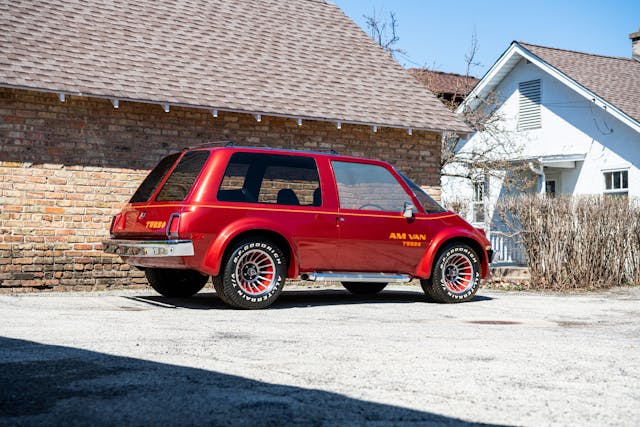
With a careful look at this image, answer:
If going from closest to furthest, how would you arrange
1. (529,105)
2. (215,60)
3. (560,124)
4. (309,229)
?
→ (309,229) → (215,60) → (560,124) → (529,105)

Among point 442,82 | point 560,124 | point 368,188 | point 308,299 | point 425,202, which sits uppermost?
point 442,82

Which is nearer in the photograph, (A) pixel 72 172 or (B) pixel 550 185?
(A) pixel 72 172

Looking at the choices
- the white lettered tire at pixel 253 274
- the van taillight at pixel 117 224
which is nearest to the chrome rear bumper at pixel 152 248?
the van taillight at pixel 117 224

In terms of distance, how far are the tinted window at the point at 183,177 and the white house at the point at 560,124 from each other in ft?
40.8

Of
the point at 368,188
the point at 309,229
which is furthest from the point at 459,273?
the point at 309,229

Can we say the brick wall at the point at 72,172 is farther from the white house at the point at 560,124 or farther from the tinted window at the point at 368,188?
the white house at the point at 560,124

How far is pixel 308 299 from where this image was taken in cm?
1123

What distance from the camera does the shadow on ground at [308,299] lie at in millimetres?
10027

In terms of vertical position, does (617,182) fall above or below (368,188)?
above

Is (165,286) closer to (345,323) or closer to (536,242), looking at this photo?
(345,323)

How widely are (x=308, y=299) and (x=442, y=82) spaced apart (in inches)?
904

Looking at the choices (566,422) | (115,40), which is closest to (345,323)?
(566,422)

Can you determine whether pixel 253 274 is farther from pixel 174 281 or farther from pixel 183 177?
pixel 174 281

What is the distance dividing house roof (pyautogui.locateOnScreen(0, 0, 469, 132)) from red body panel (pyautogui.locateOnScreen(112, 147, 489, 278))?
387 cm
